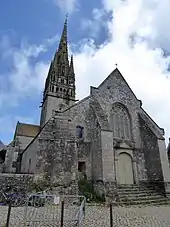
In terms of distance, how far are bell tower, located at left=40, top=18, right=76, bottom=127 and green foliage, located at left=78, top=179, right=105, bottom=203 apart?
2171 cm

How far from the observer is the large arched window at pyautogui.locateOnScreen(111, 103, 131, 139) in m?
15.6

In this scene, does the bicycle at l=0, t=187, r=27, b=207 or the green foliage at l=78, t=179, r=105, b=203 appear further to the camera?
the green foliage at l=78, t=179, r=105, b=203

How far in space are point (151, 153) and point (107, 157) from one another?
4.83 metres

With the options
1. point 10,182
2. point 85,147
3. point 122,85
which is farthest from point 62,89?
point 10,182

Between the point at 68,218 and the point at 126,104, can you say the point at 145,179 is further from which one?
the point at 68,218

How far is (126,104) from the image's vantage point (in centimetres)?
1688

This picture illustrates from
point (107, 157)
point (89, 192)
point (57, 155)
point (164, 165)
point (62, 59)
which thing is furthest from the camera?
point (62, 59)

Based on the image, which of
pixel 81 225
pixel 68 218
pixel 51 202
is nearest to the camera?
pixel 81 225

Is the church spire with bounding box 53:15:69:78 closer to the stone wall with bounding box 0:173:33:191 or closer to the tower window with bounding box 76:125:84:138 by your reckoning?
the tower window with bounding box 76:125:84:138

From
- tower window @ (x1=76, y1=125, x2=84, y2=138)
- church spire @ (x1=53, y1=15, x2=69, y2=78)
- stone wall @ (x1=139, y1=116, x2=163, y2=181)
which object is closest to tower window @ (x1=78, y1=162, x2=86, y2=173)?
tower window @ (x1=76, y1=125, x2=84, y2=138)

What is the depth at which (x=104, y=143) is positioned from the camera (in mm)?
12539

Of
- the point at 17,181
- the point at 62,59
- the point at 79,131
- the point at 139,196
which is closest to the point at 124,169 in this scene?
the point at 139,196

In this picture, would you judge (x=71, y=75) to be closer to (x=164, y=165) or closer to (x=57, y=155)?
(x=164, y=165)

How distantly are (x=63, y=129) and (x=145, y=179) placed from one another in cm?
789
